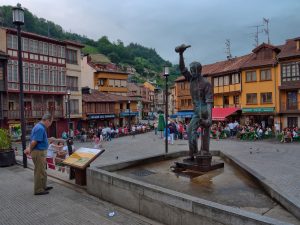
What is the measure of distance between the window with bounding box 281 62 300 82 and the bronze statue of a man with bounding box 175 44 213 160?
2840 cm

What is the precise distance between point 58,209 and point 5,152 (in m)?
6.28

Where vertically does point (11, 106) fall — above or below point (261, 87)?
below

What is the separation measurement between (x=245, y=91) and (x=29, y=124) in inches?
1022

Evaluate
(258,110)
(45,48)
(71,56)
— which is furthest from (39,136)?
(71,56)

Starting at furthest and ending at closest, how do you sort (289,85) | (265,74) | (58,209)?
(265,74)
(289,85)
(58,209)

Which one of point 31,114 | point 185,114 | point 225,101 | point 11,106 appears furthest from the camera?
point 185,114

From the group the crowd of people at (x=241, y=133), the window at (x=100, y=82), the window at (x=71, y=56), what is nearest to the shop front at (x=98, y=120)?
the window at (x=71, y=56)

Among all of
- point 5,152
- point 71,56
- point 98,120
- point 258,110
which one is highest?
point 71,56

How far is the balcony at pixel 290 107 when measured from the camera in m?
32.6

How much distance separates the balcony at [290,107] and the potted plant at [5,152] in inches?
1160

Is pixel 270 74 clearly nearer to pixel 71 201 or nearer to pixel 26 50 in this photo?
pixel 26 50

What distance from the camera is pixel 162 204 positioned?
514cm

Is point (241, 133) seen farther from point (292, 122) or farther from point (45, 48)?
point (45, 48)

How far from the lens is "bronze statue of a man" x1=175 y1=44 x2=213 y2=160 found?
7.57 metres
